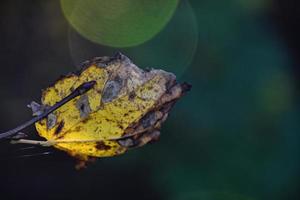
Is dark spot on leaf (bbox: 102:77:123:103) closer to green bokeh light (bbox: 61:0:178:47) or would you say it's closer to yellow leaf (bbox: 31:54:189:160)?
yellow leaf (bbox: 31:54:189:160)

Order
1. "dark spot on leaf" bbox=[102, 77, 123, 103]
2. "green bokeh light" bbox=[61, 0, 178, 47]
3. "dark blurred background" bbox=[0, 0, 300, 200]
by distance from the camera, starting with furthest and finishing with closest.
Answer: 1. "green bokeh light" bbox=[61, 0, 178, 47]
2. "dark blurred background" bbox=[0, 0, 300, 200]
3. "dark spot on leaf" bbox=[102, 77, 123, 103]

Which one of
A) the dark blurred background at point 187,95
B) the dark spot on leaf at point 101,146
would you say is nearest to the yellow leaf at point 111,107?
the dark spot on leaf at point 101,146

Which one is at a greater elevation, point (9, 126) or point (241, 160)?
point (9, 126)

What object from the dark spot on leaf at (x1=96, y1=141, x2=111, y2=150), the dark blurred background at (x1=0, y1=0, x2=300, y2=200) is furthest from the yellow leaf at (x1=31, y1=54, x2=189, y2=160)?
the dark blurred background at (x1=0, y1=0, x2=300, y2=200)

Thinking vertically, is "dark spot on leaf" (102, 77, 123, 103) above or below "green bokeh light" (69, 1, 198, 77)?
below

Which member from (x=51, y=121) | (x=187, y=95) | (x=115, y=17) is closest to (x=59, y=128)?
(x=51, y=121)

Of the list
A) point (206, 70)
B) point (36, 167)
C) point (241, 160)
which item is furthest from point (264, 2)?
point (36, 167)

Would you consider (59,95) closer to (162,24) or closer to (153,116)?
(153,116)

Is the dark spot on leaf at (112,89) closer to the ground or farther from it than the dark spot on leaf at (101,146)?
farther from it

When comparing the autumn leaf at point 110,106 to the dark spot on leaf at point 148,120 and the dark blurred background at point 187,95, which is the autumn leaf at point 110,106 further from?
the dark blurred background at point 187,95
